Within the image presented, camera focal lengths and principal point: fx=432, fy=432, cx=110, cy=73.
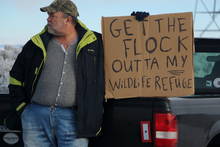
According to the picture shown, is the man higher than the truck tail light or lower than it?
higher

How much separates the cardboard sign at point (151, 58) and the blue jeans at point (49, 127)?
36 cm

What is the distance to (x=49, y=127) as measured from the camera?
284 cm

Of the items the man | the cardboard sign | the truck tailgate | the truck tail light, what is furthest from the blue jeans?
the truck tail light

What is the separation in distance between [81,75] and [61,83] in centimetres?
14

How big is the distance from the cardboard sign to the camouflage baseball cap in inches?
13.2

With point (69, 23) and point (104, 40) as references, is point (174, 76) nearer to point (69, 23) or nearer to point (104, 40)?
point (104, 40)

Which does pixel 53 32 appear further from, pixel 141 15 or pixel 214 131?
pixel 214 131

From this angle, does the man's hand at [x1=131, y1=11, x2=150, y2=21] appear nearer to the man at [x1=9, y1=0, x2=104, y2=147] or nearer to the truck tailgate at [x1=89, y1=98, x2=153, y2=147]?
the man at [x1=9, y1=0, x2=104, y2=147]

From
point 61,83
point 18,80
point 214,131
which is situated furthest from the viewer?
point 214,131

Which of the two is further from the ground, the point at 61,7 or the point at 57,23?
the point at 61,7

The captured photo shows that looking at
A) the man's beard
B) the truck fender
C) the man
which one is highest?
the man's beard

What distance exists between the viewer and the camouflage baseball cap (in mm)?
Answer: 2846

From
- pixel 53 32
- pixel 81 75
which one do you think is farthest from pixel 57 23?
pixel 81 75

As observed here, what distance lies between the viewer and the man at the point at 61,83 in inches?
110
